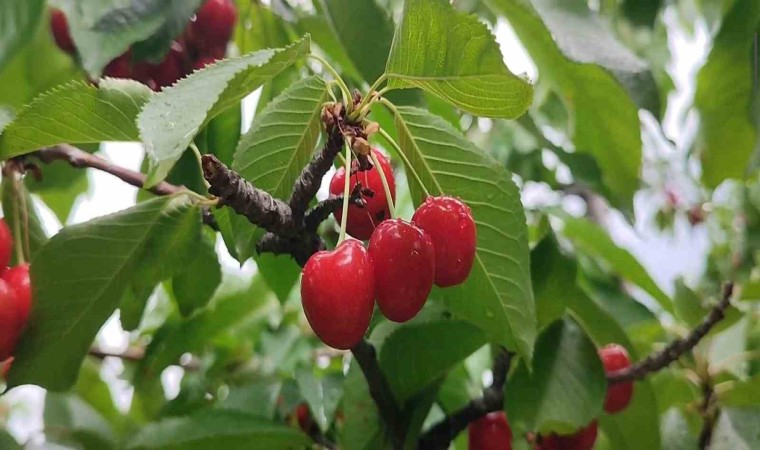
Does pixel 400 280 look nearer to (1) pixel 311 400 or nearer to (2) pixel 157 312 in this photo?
(1) pixel 311 400

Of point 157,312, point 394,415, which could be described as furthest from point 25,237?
point 157,312

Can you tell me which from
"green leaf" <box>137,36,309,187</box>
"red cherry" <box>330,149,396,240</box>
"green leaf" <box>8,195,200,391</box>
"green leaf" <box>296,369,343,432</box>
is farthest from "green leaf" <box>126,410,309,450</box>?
"green leaf" <box>137,36,309,187</box>

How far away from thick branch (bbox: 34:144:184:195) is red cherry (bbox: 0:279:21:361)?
0.33 ft

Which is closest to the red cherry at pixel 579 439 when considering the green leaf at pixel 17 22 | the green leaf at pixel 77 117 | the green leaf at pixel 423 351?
the green leaf at pixel 423 351

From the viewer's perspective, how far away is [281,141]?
480 mm

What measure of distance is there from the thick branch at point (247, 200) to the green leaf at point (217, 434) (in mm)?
270

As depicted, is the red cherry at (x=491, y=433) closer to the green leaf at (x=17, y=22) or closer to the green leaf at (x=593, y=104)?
the green leaf at (x=593, y=104)

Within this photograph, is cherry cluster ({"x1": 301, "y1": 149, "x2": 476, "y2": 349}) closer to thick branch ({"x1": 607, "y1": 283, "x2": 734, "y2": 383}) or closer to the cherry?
the cherry

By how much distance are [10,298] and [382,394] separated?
279 mm

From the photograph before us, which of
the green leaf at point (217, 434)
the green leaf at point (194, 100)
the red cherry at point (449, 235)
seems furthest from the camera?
the green leaf at point (217, 434)

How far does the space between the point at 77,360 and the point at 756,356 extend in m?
0.77

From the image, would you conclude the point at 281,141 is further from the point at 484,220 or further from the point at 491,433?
the point at 491,433

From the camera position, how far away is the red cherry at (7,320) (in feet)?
1.63

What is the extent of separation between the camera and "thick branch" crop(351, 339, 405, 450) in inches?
22.2
